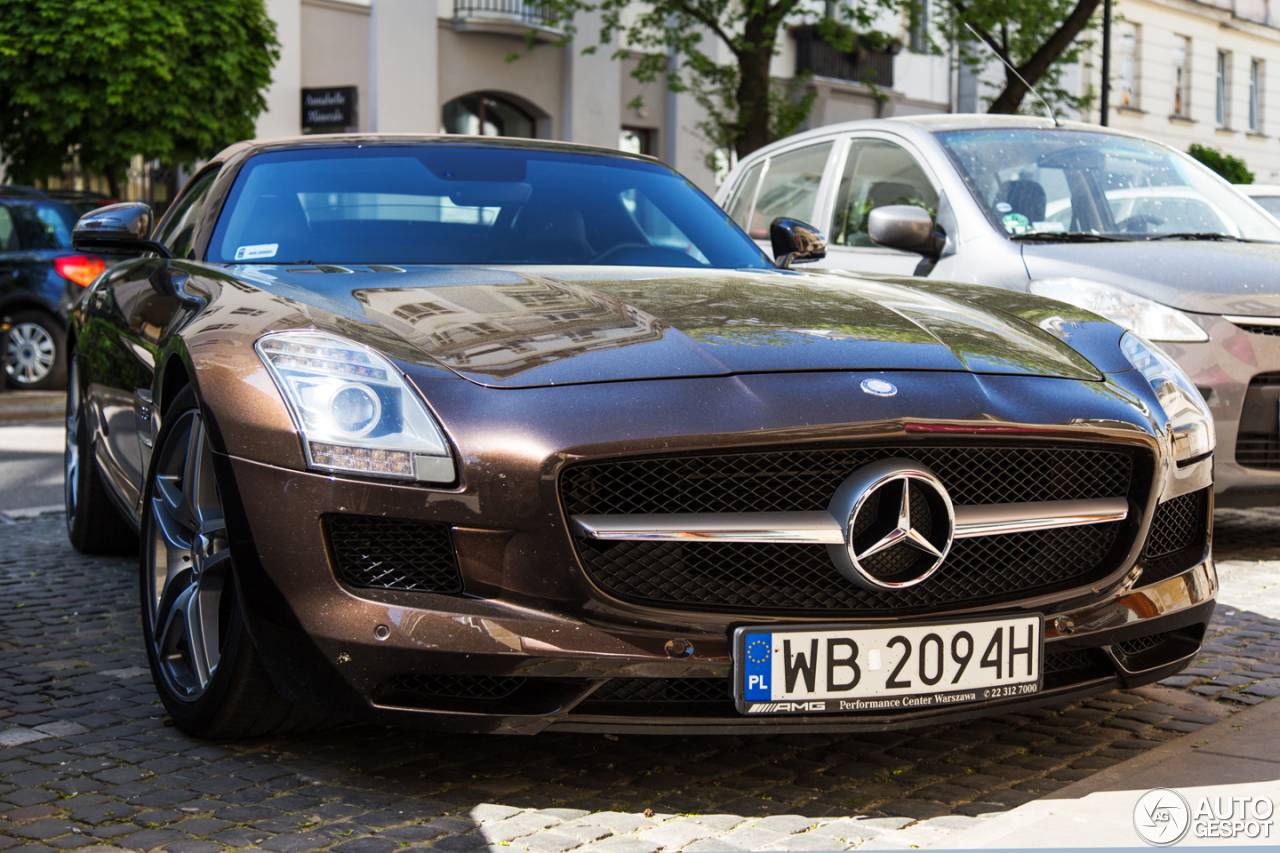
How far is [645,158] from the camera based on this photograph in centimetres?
486

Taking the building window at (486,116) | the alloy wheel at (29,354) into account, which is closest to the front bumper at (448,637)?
the alloy wheel at (29,354)

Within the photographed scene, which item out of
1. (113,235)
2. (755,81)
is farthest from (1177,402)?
(755,81)

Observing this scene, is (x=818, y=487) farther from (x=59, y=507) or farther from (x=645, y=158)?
(x=59, y=507)

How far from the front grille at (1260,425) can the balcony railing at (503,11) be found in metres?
18.1

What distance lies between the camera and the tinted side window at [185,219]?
437cm

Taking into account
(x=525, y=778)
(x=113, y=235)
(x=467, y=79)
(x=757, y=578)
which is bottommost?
(x=525, y=778)

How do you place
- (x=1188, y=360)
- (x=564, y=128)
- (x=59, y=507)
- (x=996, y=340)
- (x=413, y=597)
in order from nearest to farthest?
(x=413, y=597)
(x=996, y=340)
(x=1188, y=360)
(x=59, y=507)
(x=564, y=128)

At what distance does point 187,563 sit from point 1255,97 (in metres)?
41.4

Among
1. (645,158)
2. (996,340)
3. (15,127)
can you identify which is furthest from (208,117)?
(996,340)

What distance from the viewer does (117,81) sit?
49.6ft

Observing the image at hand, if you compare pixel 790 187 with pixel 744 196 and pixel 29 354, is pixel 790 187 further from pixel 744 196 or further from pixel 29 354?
pixel 29 354

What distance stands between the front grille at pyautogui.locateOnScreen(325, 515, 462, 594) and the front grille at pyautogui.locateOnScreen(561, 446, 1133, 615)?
24cm

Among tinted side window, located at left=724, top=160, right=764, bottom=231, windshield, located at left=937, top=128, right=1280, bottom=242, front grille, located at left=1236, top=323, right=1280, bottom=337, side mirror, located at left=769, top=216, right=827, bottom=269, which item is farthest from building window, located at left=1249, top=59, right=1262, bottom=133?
side mirror, located at left=769, top=216, right=827, bottom=269

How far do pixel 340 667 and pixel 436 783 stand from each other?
407 millimetres
